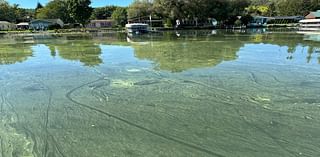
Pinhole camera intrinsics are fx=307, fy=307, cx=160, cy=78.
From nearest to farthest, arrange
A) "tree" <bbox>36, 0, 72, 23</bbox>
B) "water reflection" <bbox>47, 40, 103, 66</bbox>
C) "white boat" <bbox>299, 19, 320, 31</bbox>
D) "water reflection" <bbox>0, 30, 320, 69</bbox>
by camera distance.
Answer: "water reflection" <bbox>0, 30, 320, 69</bbox> < "water reflection" <bbox>47, 40, 103, 66</bbox> < "white boat" <bbox>299, 19, 320, 31</bbox> < "tree" <bbox>36, 0, 72, 23</bbox>

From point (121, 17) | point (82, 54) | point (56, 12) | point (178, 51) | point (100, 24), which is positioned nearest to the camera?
point (178, 51)

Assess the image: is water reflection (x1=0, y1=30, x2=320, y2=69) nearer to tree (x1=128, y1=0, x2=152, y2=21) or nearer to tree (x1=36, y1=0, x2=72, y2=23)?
tree (x1=128, y1=0, x2=152, y2=21)

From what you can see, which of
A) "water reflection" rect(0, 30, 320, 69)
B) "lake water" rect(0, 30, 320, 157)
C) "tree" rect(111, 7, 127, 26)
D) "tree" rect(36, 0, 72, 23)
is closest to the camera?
"lake water" rect(0, 30, 320, 157)

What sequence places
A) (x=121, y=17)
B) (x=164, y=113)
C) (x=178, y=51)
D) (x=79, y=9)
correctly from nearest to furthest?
1. (x=164, y=113)
2. (x=178, y=51)
3. (x=79, y=9)
4. (x=121, y=17)

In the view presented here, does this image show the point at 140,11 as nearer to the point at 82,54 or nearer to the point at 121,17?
the point at 121,17

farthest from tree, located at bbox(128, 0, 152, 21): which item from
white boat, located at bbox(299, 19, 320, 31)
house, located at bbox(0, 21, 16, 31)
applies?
white boat, located at bbox(299, 19, 320, 31)

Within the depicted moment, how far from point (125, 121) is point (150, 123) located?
0.54 metres

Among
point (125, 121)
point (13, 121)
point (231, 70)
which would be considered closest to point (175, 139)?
point (125, 121)

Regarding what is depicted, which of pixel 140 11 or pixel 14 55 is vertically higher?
pixel 140 11

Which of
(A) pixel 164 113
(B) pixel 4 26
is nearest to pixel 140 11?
(B) pixel 4 26

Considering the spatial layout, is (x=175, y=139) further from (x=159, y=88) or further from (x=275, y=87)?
(x=275, y=87)

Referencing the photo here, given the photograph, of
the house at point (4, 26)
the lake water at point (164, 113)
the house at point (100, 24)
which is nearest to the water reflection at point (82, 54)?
the lake water at point (164, 113)

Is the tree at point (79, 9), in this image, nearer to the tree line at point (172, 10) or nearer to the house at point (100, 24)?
the tree line at point (172, 10)

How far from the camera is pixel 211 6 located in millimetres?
69312
